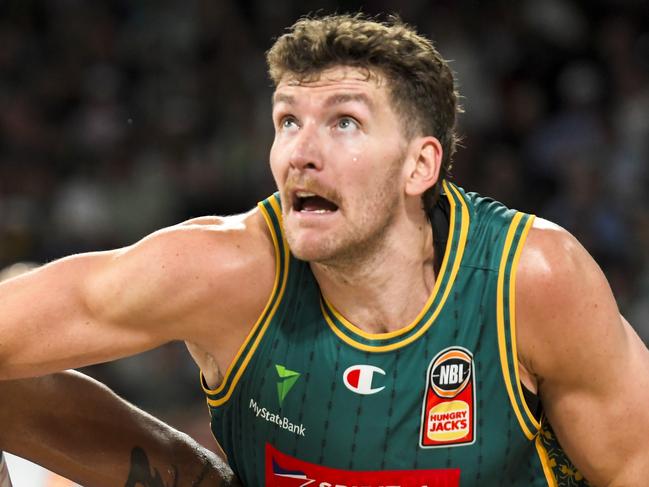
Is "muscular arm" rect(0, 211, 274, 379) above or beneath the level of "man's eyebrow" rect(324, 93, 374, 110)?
beneath

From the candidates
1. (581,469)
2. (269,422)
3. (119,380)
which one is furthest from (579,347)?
(119,380)

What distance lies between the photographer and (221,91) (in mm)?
7055

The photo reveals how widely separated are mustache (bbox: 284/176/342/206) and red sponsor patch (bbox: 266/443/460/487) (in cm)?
66

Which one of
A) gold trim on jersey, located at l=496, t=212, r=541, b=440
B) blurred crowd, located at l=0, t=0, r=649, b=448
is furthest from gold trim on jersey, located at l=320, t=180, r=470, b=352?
blurred crowd, located at l=0, t=0, r=649, b=448

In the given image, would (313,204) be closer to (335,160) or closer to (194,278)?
(335,160)

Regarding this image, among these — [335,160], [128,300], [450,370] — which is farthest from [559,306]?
[128,300]

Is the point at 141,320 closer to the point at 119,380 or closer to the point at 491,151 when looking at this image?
the point at 119,380

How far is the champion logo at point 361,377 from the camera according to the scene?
2561mm

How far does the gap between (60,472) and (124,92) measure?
475cm

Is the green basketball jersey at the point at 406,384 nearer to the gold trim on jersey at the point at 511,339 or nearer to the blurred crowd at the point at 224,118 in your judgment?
the gold trim on jersey at the point at 511,339

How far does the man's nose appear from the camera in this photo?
2420 mm

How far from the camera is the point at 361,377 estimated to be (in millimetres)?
2568

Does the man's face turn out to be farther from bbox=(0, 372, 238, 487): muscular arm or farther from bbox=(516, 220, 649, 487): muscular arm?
bbox=(0, 372, 238, 487): muscular arm

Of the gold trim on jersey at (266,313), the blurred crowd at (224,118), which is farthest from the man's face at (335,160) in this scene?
the blurred crowd at (224,118)
